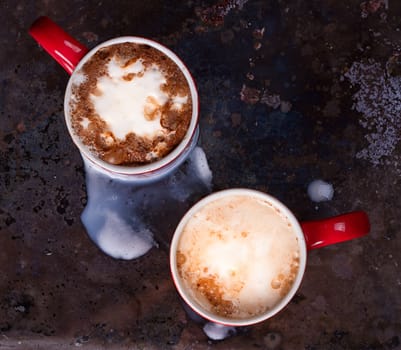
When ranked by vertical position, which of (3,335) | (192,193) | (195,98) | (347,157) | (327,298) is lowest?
(3,335)

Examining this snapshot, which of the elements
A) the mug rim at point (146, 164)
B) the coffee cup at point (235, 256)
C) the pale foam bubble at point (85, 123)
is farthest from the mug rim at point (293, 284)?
the pale foam bubble at point (85, 123)

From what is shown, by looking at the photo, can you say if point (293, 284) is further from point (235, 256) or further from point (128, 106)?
point (128, 106)

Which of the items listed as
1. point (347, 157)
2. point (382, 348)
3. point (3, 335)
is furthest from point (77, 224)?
point (382, 348)

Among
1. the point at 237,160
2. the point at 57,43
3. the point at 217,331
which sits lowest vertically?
the point at 217,331

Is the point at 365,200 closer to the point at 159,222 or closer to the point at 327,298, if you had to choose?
the point at 327,298

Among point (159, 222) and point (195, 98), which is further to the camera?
point (159, 222)

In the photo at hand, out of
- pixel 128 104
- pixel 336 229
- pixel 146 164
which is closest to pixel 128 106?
pixel 128 104

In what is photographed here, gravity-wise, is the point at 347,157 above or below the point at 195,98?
below

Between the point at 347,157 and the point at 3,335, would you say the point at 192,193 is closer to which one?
the point at 347,157
